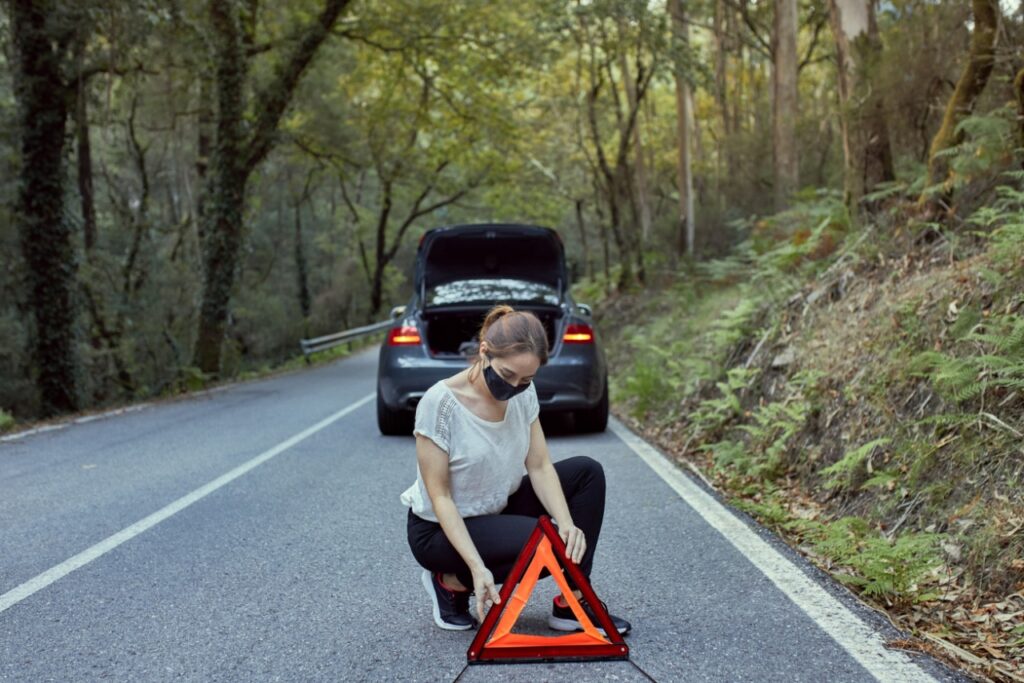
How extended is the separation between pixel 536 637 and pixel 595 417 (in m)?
6.51

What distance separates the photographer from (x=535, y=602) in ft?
14.9

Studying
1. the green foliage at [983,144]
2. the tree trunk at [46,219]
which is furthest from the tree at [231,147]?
the green foliage at [983,144]

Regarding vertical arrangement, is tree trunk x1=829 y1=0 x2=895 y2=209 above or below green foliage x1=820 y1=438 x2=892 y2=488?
above

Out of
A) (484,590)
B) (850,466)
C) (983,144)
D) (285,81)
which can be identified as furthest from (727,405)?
(285,81)

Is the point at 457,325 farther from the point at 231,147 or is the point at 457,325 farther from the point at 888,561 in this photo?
the point at 231,147

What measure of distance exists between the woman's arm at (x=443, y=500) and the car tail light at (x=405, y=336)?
6.03 metres

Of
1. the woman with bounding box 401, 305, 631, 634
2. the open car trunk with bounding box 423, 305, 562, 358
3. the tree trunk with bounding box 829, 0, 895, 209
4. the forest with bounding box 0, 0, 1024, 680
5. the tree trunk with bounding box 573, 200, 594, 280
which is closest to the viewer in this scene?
the woman with bounding box 401, 305, 631, 634

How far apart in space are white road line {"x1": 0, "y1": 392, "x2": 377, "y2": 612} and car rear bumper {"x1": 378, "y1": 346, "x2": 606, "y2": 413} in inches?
47.4

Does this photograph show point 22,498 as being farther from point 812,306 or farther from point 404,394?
point 812,306

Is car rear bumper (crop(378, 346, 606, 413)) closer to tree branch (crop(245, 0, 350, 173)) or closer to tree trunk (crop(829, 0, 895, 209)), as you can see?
tree trunk (crop(829, 0, 895, 209))

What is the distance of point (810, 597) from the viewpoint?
14.7 ft

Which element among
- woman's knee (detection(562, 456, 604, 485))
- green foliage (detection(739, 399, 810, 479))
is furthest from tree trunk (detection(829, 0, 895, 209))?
woman's knee (detection(562, 456, 604, 485))

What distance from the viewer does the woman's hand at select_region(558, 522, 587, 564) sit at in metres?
3.79

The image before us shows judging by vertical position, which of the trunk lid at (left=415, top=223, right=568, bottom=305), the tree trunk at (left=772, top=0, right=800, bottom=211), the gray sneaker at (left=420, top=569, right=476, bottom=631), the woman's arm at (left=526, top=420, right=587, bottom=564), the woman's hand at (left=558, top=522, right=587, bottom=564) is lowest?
the gray sneaker at (left=420, top=569, right=476, bottom=631)
